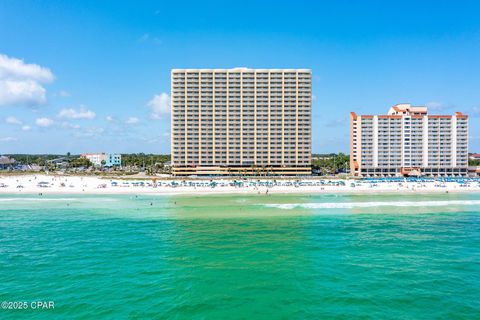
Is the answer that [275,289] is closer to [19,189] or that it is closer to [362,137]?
[19,189]

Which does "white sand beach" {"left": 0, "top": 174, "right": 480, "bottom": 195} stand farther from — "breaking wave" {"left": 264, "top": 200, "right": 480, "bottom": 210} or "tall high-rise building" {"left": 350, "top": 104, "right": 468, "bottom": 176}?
"tall high-rise building" {"left": 350, "top": 104, "right": 468, "bottom": 176}

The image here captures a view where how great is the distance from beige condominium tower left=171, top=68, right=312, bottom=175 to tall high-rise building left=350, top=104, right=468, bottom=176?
2256 centimetres

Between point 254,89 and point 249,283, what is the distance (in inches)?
4415

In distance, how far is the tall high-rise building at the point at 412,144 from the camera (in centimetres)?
13100

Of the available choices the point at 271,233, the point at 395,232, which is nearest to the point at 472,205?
the point at 395,232

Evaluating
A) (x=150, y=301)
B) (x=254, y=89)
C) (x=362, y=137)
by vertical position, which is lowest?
(x=150, y=301)

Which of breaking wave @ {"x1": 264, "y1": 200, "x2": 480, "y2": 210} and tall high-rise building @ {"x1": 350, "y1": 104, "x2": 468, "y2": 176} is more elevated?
tall high-rise building @ {"x1": 350, "y1": 104, "x2": 468, "y2": 176}

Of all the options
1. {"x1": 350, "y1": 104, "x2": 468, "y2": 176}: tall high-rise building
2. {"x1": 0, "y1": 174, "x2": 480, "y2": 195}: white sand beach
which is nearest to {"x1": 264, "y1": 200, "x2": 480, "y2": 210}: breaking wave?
{"x1": 0, "y1": 174, "x2": 480, "y2": 195}: white sand beach

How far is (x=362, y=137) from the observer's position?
13262cm

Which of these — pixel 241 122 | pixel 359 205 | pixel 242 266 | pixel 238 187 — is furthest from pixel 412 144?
pixel 242 266

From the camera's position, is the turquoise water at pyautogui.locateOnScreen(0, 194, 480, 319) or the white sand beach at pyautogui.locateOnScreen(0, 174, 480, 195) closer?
the turquoise water at pyautogui.locateOnScreen(0, 194, 480, 319)

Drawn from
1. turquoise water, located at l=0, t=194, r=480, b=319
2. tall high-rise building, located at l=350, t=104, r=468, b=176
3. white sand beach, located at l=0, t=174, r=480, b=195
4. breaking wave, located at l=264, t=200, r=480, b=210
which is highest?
tall high-rise building, located at l=350, t=104, r=468, b=176

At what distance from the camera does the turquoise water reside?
20.1 m

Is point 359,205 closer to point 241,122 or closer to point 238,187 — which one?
point 238,187
